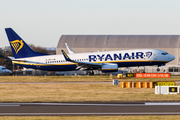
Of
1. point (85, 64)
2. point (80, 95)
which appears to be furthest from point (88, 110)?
point (85, 64)

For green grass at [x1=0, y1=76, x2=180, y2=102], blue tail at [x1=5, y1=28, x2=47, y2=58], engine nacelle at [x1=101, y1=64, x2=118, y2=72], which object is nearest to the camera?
green grass at [x1=0, y1=76, x2=180, y2=102]

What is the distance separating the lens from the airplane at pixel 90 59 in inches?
2411

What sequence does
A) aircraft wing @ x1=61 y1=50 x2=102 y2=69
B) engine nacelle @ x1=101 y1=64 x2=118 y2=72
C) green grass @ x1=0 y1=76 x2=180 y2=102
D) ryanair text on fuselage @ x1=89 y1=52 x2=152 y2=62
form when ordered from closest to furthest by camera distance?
green grass @ x1=0 y1=76 x2=180 y2=102
engine nacelle @ x1=101 y1=64 x2=118 y2=72
aircraft wing @ x1=61 y1=50 x2=102 y2=69
ryanair text on fuselage @ x1=89 y1=52 x2=152 y2=62

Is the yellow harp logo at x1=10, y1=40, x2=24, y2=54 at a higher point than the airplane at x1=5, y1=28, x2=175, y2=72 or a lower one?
higher

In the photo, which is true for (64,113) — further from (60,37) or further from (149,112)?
(60,37)

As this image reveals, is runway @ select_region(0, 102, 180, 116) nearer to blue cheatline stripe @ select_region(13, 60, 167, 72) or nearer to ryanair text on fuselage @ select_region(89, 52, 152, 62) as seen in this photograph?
ryanair text on fuselage @ select_region(89, 52, 152, 62)

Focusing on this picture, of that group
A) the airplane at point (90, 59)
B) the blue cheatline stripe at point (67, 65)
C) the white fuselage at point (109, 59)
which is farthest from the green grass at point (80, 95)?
the blue cheatline stripe at point (67, 65)

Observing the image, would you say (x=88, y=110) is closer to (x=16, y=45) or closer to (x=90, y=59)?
(x=90, y=59)

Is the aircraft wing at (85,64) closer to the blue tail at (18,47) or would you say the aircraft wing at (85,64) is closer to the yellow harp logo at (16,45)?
the blue tail at (18,47)

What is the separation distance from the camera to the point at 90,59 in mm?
63906

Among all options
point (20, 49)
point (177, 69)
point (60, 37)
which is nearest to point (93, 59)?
point (20, 49)

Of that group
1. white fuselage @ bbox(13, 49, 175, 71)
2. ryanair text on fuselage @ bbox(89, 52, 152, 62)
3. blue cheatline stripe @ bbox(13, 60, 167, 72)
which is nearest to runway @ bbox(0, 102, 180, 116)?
ryanair text on fuselage @ bbox(89, 52, 152, 62)

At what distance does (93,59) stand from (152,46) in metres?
38.0

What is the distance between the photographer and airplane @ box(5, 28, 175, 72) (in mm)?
61250
